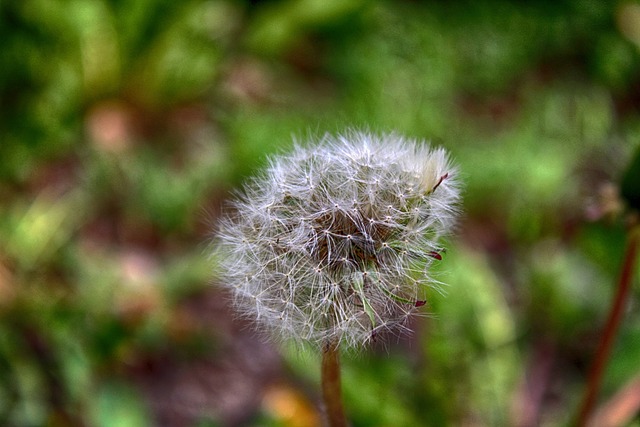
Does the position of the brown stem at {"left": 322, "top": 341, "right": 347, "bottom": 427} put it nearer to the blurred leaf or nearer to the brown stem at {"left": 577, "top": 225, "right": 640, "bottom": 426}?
the brown stem at {"left": 577, "top": 225, "right": 640, "bottom": 426}

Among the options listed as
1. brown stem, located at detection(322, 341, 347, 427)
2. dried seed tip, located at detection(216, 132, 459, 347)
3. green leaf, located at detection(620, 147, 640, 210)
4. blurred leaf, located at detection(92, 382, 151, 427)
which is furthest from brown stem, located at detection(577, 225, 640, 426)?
blurred leaf, located at detection(92, 382, 151, 427)

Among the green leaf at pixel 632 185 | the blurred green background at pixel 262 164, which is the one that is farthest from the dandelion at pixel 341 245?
the green leaf at pixel 632 185

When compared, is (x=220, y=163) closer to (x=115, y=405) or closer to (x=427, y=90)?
(x=427, y=90)

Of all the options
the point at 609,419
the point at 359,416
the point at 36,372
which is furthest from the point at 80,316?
the point at 609,419

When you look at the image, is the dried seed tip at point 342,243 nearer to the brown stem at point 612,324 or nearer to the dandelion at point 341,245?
the dandelion at point 341,245

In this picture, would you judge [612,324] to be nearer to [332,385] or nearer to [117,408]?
[332,385]

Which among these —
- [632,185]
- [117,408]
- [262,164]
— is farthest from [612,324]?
[117,408]
